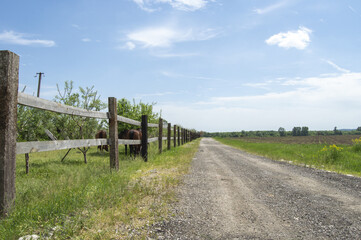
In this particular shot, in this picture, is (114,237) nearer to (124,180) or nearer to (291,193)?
(124,180)

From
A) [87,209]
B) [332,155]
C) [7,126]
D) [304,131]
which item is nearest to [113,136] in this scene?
[87,209]

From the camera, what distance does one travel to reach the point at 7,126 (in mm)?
3131

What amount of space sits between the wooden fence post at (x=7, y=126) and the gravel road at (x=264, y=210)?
2.02 m

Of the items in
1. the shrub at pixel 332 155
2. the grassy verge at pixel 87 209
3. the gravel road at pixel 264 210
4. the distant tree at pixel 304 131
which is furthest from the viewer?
the distant tree at pixel 304 131

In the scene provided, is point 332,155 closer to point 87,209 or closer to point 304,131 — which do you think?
point 87,209

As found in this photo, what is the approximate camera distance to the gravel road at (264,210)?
2975mm

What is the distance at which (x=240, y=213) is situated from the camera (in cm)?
362

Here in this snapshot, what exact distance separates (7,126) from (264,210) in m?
3.83

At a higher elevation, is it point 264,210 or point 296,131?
point 296,131

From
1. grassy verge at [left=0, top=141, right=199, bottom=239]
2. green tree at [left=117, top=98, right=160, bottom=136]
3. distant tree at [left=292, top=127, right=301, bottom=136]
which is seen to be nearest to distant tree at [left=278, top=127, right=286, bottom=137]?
distant tree at [left=292, top=127, right=301, bottom=136]

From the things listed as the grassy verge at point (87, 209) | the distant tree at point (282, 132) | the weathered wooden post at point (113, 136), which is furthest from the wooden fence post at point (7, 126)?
the distant tree at point (282, 132)

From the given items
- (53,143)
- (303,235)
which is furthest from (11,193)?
(303,235)

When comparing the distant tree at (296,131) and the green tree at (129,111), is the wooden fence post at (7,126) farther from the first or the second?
the distant tree at (296,131)

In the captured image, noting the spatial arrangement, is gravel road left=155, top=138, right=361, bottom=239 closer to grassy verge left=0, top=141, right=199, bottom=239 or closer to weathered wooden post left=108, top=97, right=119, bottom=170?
grassy verge left=0, top=141, right=199, bottom=239
